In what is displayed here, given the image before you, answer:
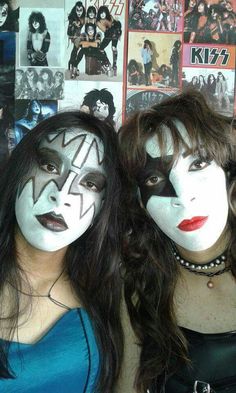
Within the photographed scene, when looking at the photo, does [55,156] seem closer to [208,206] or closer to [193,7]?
[208,206]

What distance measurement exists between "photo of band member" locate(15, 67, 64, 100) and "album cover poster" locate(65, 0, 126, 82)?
0.03 meters

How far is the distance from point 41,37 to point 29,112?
0.61 ft

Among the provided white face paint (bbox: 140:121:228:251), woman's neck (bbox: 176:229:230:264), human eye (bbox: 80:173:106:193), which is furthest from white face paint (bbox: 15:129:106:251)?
woman's neck (bbox: 176:229:230:264)

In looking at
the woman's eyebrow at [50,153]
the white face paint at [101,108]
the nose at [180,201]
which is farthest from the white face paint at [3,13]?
the nose at [180,201]

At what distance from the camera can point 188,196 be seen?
87cm

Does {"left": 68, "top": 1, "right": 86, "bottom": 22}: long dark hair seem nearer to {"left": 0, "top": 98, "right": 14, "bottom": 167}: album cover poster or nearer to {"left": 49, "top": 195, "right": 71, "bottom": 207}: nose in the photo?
{"left": 0, "top": 98, "right": 14, "bottom": 167}: album cover poster

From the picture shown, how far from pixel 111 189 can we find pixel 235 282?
12.7 inches

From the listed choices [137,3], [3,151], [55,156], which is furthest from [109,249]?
[137,3]

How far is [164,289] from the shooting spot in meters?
1.01

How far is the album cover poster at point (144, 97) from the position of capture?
120 cm

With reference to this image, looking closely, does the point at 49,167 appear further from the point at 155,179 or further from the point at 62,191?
the point at 155,179

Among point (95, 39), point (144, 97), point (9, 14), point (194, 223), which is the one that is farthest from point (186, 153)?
point (9, 14)

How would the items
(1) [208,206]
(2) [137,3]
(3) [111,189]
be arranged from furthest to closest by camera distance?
(2) [137,3] < (3) [111,189] < (1) [208,206]

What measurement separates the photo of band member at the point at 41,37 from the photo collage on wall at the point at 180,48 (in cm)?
18
